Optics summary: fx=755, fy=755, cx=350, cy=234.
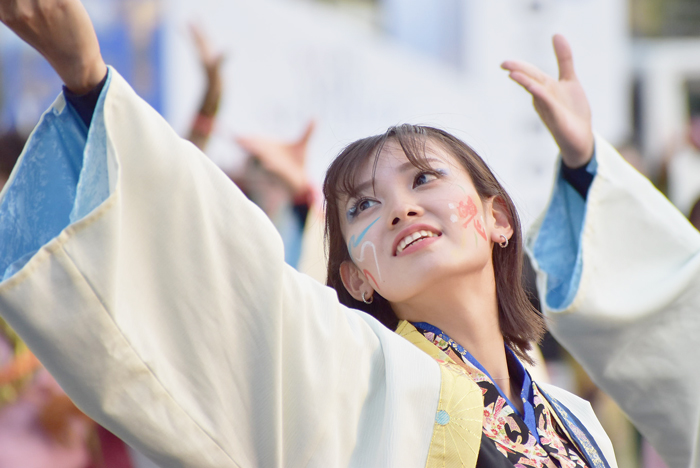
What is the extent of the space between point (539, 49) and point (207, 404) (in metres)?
4.76

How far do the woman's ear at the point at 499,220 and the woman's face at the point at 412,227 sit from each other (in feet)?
0.10

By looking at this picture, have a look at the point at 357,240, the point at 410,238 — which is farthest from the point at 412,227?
the point at 357,240

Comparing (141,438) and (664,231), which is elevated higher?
(141,438)

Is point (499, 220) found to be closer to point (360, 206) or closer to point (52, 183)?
point (360, 206)

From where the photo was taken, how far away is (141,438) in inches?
39.9

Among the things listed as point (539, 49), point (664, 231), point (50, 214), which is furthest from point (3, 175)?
point (539, 49)

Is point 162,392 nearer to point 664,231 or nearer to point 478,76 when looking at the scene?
point 664,231

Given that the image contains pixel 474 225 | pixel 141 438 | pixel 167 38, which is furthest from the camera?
pixel 167 38

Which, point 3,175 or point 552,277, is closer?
point 552,277

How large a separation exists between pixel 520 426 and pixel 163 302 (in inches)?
25.4

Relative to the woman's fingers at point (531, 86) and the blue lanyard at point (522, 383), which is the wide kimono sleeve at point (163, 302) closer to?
the blue lanyard at point (522, 383)

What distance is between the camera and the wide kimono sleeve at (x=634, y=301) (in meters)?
1.67

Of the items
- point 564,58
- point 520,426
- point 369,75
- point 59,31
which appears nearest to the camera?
point 59,31

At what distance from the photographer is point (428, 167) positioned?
1.42m
